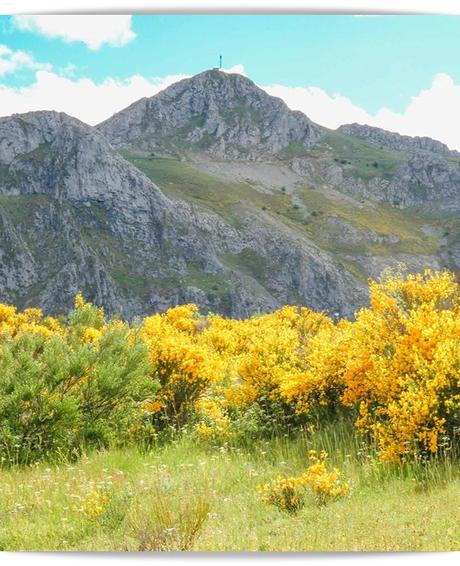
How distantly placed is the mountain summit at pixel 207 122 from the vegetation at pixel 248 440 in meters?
144

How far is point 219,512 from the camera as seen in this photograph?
5.14 meters

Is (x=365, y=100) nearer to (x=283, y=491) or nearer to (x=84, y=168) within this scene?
(x=283, y=491)

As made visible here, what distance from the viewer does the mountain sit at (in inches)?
3915

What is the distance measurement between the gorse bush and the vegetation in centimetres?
2

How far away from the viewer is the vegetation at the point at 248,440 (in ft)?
15.7

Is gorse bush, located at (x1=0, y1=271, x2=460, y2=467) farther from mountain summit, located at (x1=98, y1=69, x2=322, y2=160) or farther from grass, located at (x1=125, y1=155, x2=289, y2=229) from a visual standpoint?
mountain summit, located at (x1=98, y1=69, x2=322, y2=160)

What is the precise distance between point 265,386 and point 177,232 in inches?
4308

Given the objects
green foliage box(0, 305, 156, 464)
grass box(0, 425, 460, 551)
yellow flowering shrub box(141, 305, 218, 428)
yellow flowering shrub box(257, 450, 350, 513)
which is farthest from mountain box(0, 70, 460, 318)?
yellow flowering shrub box(257, 450, 350, 513)

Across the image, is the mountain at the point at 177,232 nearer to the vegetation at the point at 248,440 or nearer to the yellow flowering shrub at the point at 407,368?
the yellow flowering shrub at the point at 407,368

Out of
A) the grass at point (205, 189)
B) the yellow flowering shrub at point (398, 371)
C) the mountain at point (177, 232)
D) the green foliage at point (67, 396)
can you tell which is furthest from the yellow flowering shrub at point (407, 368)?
the grass at point (205, 189)

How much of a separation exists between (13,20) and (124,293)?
308 ft

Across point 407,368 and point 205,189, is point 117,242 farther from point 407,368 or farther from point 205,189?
point 407,368

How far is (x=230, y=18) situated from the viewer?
745 centimetres

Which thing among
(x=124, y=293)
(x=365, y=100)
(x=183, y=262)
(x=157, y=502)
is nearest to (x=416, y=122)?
(x=365, y=100)
